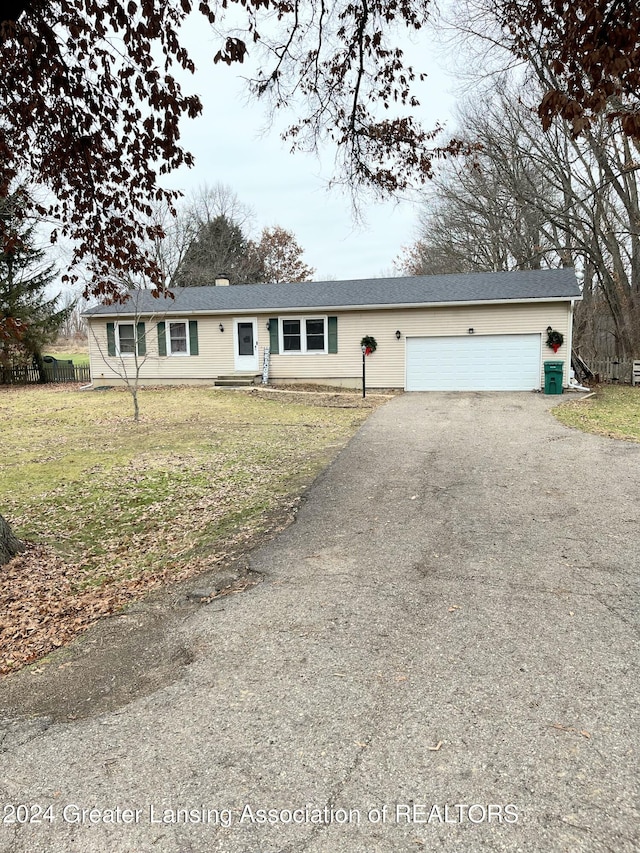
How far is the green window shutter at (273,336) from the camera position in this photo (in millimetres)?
18031

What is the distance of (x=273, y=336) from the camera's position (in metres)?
18.1

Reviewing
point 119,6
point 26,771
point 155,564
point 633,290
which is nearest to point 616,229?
point 633,290

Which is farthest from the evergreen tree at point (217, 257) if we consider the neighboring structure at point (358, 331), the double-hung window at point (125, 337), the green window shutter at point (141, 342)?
the green window shutter at point (141, 342)

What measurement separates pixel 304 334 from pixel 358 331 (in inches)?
74.0

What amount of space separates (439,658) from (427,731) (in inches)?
22.8

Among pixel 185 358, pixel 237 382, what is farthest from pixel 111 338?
pixel 237 382

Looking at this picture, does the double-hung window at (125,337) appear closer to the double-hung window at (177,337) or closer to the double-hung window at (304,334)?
the double-hung window at (177,337)

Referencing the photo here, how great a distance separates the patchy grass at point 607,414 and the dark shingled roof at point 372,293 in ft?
10.9

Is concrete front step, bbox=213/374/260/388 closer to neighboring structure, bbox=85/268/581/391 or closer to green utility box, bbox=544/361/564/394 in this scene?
neighboring structure, bbox=85/268/581/391

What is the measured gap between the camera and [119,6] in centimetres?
477

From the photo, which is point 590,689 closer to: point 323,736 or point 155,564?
point 323,736

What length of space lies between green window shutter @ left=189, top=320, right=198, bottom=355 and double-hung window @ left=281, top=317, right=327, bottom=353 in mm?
3199

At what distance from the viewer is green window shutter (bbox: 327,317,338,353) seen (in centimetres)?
1758

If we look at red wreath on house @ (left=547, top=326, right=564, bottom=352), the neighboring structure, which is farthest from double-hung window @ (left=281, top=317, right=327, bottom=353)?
red wreath on house @ (left=547, top=326, right=564, bottom=352)
